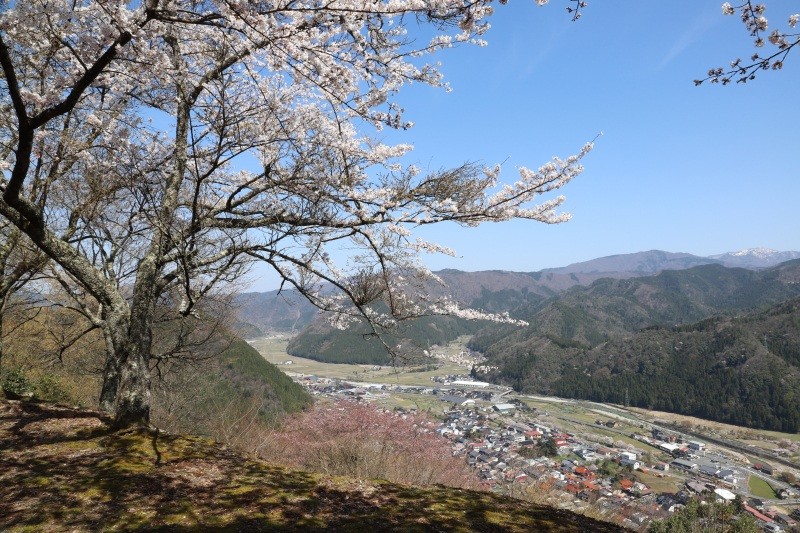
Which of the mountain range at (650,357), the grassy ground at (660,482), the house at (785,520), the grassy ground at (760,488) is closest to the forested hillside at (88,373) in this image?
the mountain range at (650,357)

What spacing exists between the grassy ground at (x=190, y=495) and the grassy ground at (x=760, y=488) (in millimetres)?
34310

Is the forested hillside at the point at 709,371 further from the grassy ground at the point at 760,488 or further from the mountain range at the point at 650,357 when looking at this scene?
the grassy ground at the point at 760,488

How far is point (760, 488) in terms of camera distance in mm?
28938

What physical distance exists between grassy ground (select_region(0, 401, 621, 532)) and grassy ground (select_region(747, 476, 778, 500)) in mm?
34310

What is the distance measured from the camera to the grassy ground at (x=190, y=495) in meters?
3.29

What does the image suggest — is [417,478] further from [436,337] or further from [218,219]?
[436,337]

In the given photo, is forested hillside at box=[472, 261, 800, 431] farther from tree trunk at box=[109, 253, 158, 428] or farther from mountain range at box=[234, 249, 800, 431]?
tree trunk at box=[109, 253, 158, 428]

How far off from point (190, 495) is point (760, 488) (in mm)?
39511

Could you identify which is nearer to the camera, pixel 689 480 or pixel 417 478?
pixel 417 478

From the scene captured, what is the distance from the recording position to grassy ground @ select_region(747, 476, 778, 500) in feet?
90.0

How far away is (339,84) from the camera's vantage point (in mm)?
3535

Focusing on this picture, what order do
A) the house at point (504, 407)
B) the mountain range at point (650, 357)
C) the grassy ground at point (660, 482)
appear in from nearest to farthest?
the grassy ground at point (660, 482) → the house at point (504, 407) → the mountain range at point (650, 357)

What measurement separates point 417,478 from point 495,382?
75.6 meters

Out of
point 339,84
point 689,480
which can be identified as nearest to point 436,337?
point 689,480
